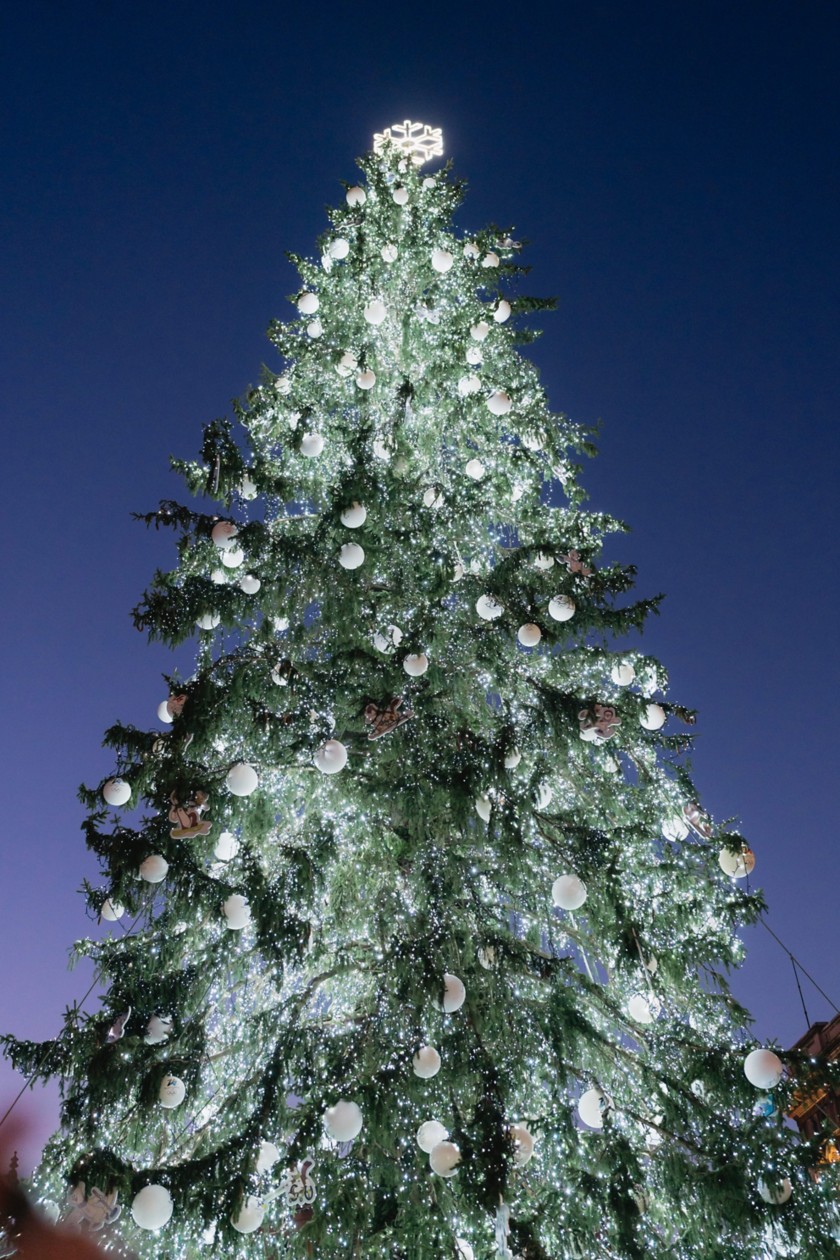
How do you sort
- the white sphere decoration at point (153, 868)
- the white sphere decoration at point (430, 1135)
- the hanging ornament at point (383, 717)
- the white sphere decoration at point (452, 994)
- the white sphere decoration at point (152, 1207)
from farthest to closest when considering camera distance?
the hanging ornament at point (383, 717) < the white sphere decoration at point (153, 868) < the white sphere decoration at point (452, 994) < the white sphere decoration at point (430, 1135) < the white sphere decoration at point (152, 1207)

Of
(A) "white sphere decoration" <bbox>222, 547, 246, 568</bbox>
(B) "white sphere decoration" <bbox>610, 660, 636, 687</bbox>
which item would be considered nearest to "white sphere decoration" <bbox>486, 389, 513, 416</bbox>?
(B) "white sphere decoration" <bbox>610, 660, 636, 687</bbox>

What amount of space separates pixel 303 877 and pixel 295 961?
40 centimetres

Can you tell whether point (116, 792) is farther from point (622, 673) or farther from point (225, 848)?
point (622, 673)

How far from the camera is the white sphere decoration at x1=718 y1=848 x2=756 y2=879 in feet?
14.3

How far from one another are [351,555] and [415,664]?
884 mm

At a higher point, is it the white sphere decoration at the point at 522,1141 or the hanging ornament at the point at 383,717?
the hanging ornament at the point at 383,717

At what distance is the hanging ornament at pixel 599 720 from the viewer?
15.5ft

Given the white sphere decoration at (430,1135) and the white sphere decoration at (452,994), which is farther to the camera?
the white sphere decoration at (452,994)

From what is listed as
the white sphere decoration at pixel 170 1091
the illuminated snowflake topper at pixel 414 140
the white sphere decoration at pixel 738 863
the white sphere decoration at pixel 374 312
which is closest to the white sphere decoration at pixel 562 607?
the white sphere decoration at pixel 738 863

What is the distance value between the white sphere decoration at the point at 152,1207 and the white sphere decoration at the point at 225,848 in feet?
5.09

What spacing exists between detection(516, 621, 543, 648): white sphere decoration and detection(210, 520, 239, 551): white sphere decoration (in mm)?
1974

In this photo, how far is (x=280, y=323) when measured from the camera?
767 centimetres

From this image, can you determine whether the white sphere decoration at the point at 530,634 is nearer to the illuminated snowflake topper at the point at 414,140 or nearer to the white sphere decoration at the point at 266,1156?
the white sphere decoration at the point at 266,1156

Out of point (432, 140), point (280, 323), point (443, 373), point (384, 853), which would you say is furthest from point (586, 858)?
point (432, 140)
